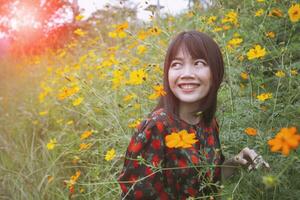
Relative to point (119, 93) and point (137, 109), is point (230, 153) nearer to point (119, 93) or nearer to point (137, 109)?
point (137, 109)

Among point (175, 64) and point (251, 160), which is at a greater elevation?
point (175, 64)

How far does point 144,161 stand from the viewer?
117 centimetres

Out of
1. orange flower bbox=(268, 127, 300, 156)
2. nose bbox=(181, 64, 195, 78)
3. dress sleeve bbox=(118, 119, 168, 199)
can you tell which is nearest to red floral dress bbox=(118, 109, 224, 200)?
dress sleeve bbox=(118, 119, 168, 199)

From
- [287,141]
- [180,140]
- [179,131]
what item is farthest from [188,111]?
[287,141]

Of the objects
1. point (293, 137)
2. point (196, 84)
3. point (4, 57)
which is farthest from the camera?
point (4, 57)

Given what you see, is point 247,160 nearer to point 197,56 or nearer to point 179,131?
point 179,131

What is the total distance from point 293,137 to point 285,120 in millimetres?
726

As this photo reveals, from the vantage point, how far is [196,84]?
4.05 ft

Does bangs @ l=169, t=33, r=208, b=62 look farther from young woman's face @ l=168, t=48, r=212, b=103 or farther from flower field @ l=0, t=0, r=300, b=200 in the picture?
flower field @ l=0, t=0, r=300, b=200

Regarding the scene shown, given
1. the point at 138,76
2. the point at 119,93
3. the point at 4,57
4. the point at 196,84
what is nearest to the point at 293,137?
the point at 196,84

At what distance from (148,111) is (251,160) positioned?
84 cm

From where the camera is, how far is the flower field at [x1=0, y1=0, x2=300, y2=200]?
4.13 feet

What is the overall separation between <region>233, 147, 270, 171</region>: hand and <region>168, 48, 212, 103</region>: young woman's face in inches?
8.9

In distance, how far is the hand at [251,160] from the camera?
1106mm
